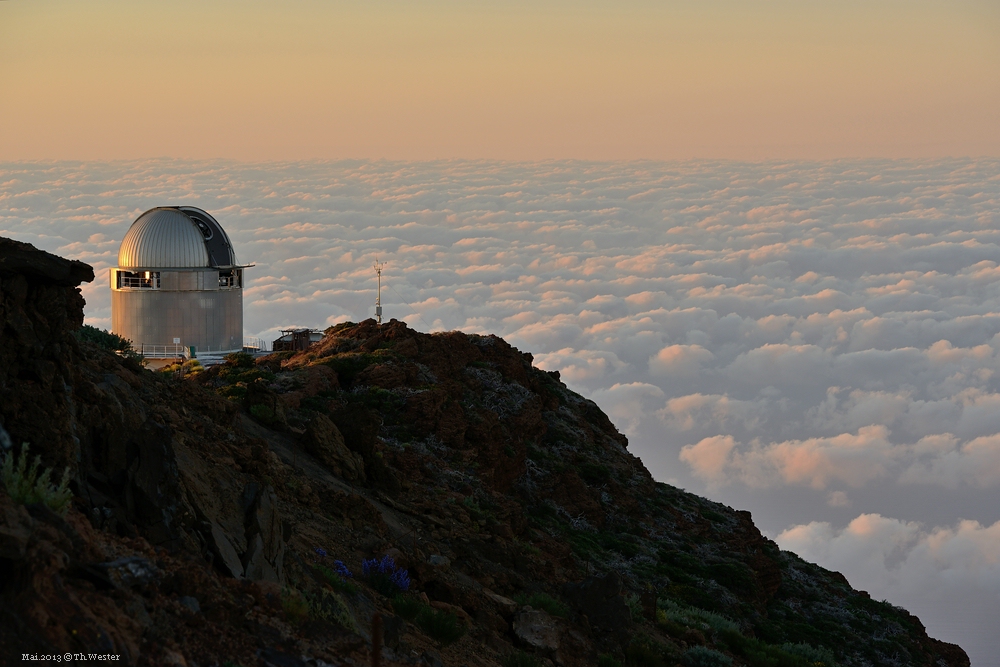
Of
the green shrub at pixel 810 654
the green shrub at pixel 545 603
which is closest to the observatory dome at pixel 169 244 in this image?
the green shrub at pixel 810 654

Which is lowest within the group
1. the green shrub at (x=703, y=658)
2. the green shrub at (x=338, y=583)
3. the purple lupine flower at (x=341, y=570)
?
the green shrub at (x=703, y=658)

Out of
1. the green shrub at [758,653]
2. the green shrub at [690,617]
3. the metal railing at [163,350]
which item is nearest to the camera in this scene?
the green shrub at [758,653]

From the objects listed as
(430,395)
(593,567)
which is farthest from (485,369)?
(593,567)

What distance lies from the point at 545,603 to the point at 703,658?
285 centimetres

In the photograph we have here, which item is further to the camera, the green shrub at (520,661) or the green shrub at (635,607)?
the green shrub at (635,607)

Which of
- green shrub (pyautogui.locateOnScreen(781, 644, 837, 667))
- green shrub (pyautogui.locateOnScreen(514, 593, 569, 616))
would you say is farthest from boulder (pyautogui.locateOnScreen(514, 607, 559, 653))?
green shrub (pyautogui.locateOnScreen(781, 644, 837, 667))

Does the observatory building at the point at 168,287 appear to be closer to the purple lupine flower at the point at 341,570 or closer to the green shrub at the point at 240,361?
the green shrub at the point at 240,361

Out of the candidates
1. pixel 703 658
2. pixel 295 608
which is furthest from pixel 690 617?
pixel 295 608

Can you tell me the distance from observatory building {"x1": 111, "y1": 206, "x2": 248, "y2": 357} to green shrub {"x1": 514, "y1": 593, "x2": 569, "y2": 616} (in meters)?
35.6

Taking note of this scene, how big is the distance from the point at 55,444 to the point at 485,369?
2307 cm

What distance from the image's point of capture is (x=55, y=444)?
882 cm

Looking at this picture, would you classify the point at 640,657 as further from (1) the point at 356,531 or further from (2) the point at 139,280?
(2) the point at 139,280

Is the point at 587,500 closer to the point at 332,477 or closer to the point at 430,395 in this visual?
the point at 430,395

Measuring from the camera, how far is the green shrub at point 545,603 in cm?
1409
